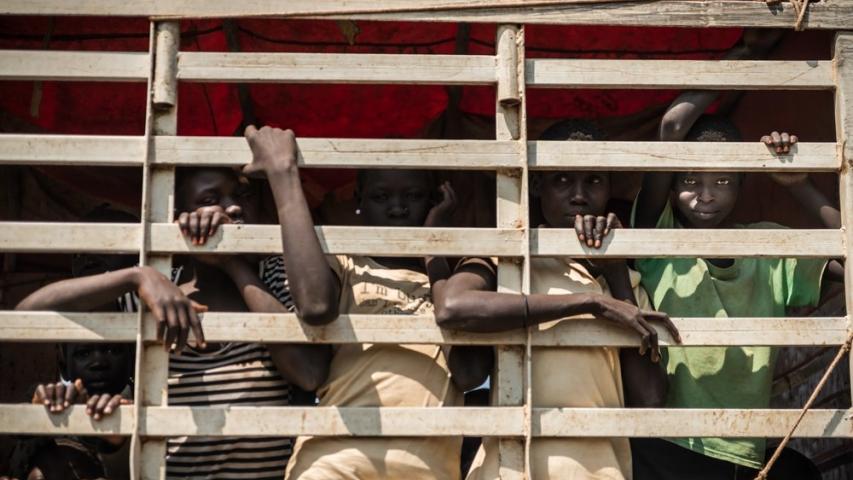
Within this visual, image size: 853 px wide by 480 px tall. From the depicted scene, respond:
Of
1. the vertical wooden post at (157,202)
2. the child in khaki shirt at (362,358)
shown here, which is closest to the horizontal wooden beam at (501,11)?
the vertical wooden post at (157,202)

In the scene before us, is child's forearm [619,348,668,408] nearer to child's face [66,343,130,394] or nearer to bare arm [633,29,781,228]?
bare arm [633,29,781,228]

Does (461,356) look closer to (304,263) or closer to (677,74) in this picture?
(304,263)

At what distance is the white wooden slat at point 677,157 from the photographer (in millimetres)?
4008

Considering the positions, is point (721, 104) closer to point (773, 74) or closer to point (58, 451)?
point (773, 74)

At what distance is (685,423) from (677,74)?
3.59 feet

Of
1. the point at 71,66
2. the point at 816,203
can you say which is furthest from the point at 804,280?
the point at 71,66

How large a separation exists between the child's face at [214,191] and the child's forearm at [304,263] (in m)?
0.49

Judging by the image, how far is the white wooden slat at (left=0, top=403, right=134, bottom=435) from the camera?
3725 mm

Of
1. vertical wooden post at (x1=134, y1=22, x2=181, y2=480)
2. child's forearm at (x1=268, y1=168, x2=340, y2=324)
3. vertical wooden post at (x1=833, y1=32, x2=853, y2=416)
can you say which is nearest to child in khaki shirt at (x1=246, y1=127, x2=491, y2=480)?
child's forearm at (x1=268, y1=168, x2=340, y2=324)

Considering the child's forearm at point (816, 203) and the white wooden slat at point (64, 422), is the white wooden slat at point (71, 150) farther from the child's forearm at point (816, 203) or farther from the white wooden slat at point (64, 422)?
the child's forearm at point (816, 203)

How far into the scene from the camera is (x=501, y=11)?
13.4 feet

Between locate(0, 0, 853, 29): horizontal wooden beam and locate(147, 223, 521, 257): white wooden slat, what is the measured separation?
27.2 inches

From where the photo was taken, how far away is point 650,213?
4.61m

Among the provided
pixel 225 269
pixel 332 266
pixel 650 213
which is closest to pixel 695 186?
pixel 650 213
